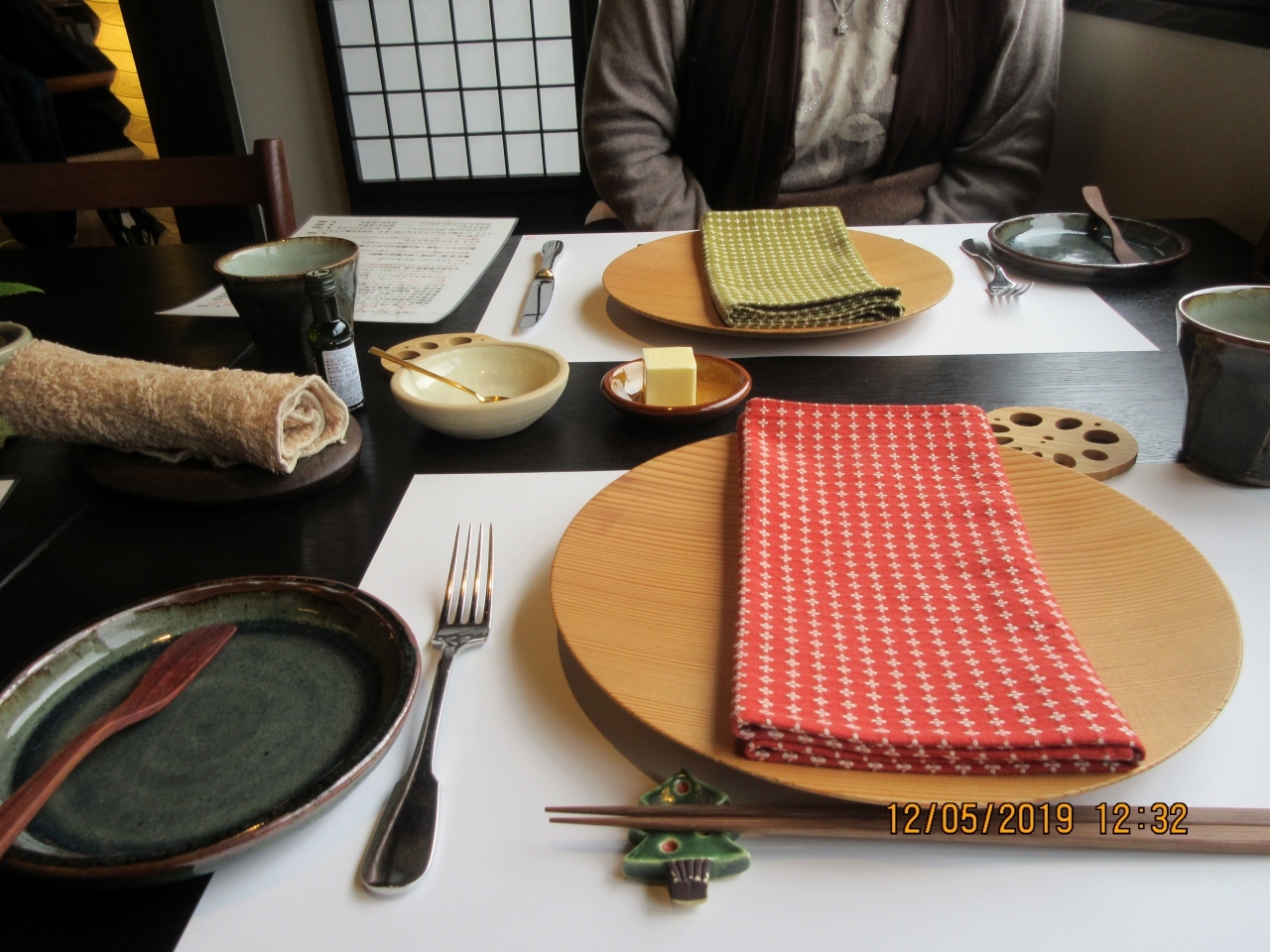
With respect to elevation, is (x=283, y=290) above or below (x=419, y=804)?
above

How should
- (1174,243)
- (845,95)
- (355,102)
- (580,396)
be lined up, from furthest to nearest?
(355,102)
(845,95)
(1174,243)
(580,396)

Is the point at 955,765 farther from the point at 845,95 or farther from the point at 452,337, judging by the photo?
the point at 845,95

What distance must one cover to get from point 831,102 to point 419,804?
153 cm

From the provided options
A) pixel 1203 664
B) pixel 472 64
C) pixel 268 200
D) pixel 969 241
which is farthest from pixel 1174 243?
pixel 472 64

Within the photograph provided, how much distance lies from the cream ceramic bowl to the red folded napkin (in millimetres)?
195

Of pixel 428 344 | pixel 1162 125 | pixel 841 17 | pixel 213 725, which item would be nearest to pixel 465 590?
pixel 213 725

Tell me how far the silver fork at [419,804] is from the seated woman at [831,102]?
1.23m

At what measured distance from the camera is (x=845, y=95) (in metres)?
1.55

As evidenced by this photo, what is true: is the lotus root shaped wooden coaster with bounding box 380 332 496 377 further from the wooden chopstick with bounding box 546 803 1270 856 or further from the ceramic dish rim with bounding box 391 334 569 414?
the wooden chopstick with bounding box 546 803 1270 856

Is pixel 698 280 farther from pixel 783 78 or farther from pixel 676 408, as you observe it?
pixel 783 78

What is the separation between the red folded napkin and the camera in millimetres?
366

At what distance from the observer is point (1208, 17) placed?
55.6 inches

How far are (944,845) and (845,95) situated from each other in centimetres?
150

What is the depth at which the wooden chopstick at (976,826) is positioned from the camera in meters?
0.36
